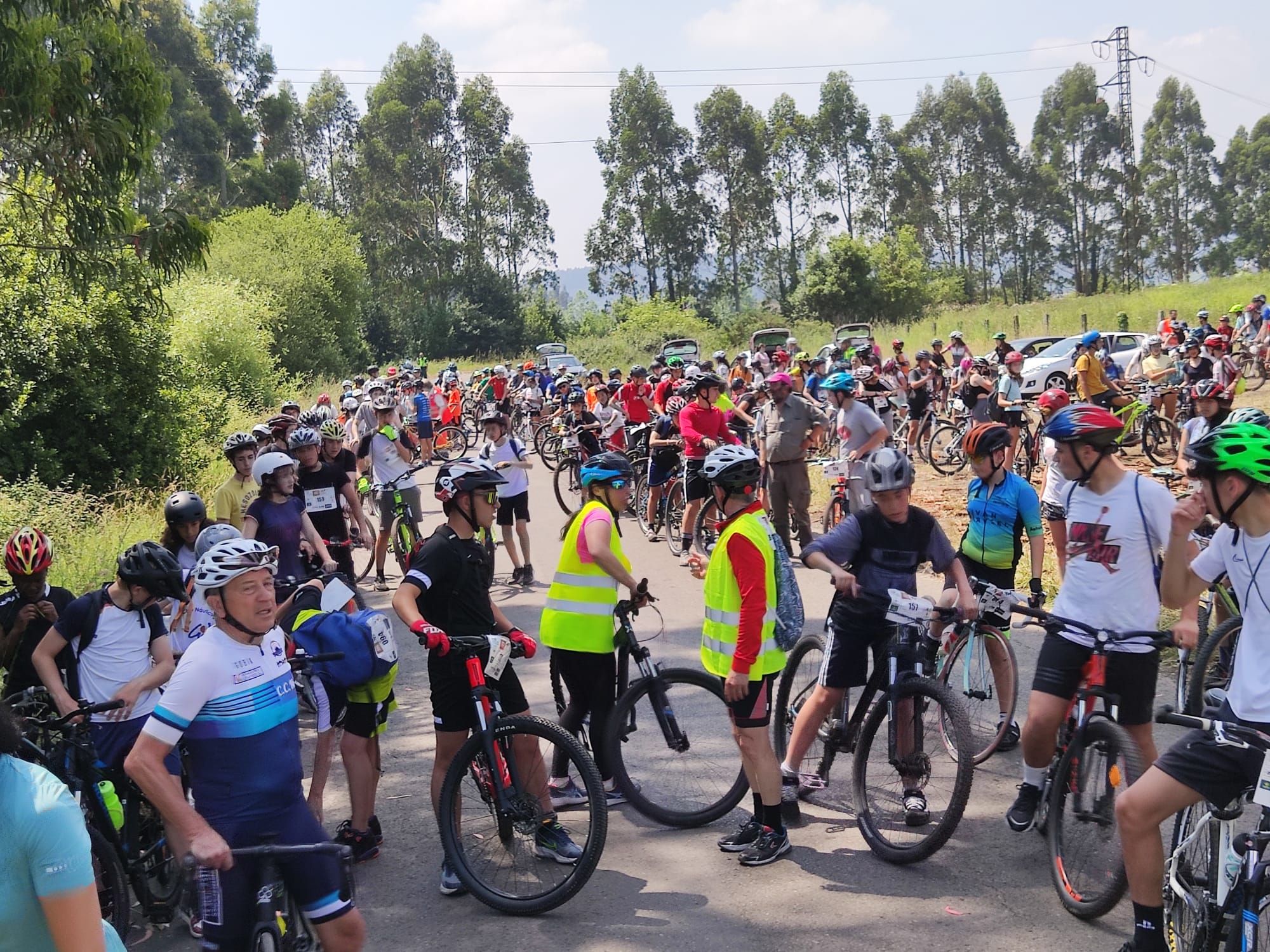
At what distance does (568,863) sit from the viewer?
17.1ft

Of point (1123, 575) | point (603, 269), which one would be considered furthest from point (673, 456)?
point (603, 269)

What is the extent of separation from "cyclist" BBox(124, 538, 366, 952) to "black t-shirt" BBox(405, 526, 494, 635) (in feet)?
5.46

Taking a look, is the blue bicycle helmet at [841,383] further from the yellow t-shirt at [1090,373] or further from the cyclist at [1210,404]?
the yellow t-shirt at [1090,373]

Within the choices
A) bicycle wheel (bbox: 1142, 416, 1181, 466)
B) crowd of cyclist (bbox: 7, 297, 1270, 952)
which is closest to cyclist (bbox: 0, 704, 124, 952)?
crowd of cyclist (bbox: 7, 297, 1270, 952)

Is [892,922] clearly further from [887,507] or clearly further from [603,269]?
[603,269]

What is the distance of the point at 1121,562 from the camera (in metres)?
4.76

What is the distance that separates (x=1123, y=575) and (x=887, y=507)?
48.0 inches

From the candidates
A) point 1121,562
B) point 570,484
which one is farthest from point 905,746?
point 570,484

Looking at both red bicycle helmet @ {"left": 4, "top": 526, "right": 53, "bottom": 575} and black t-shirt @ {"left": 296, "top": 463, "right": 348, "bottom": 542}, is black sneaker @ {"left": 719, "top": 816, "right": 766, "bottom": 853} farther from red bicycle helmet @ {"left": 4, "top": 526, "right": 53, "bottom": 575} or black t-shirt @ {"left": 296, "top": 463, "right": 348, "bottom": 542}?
black t-shirt @ {"left": 296, "top": 463, "right": 348, "bottom": 542}

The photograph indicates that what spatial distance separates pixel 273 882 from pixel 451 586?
6.69 ft

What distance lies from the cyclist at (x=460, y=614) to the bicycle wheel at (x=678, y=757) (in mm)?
642

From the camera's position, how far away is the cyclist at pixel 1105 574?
471cm

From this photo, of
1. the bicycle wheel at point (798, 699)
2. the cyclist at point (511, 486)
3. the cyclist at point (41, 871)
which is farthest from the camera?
the cyclist at point (511, 486)

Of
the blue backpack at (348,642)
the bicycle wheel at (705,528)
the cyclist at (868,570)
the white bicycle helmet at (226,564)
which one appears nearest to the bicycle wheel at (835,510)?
the bicycle wheel at (705,528)
